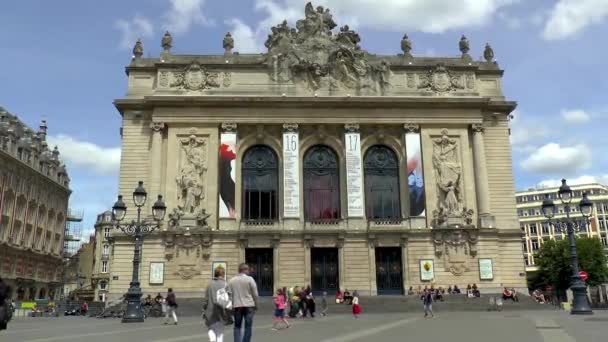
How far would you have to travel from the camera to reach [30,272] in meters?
59.6

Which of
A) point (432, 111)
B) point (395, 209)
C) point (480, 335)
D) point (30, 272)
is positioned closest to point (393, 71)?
point (432, 111)

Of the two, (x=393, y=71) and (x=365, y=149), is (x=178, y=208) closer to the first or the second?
(x=365, y=149)

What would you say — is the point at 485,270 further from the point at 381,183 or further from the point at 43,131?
the point at 43,131

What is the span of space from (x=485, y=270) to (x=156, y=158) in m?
24.0

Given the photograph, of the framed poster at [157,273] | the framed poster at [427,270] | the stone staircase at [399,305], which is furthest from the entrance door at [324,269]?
the framed poster at [157,273]

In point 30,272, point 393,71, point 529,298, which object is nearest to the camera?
point 529,298

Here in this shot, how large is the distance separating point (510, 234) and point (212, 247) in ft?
68.5

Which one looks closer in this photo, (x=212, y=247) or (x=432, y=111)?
(x=212, y=247)

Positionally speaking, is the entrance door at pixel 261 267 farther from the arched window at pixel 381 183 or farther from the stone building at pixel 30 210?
the stone building at pixel 30 210

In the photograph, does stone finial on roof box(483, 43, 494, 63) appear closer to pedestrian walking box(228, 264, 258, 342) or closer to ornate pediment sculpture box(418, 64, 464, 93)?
ornate pediment sculpture box(418, 64, 464, 93)

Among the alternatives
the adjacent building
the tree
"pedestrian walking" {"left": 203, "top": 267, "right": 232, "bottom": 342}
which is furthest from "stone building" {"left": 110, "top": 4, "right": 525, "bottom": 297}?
the adjacent building

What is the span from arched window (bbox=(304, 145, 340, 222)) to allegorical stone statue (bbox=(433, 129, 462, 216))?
286 inches

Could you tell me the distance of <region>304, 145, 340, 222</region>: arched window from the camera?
38.2 meters

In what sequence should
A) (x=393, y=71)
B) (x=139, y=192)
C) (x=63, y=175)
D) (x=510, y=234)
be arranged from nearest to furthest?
(x=139, y=192), (x=510, y=234), (x=393, y=71), (x=63, y=175)
